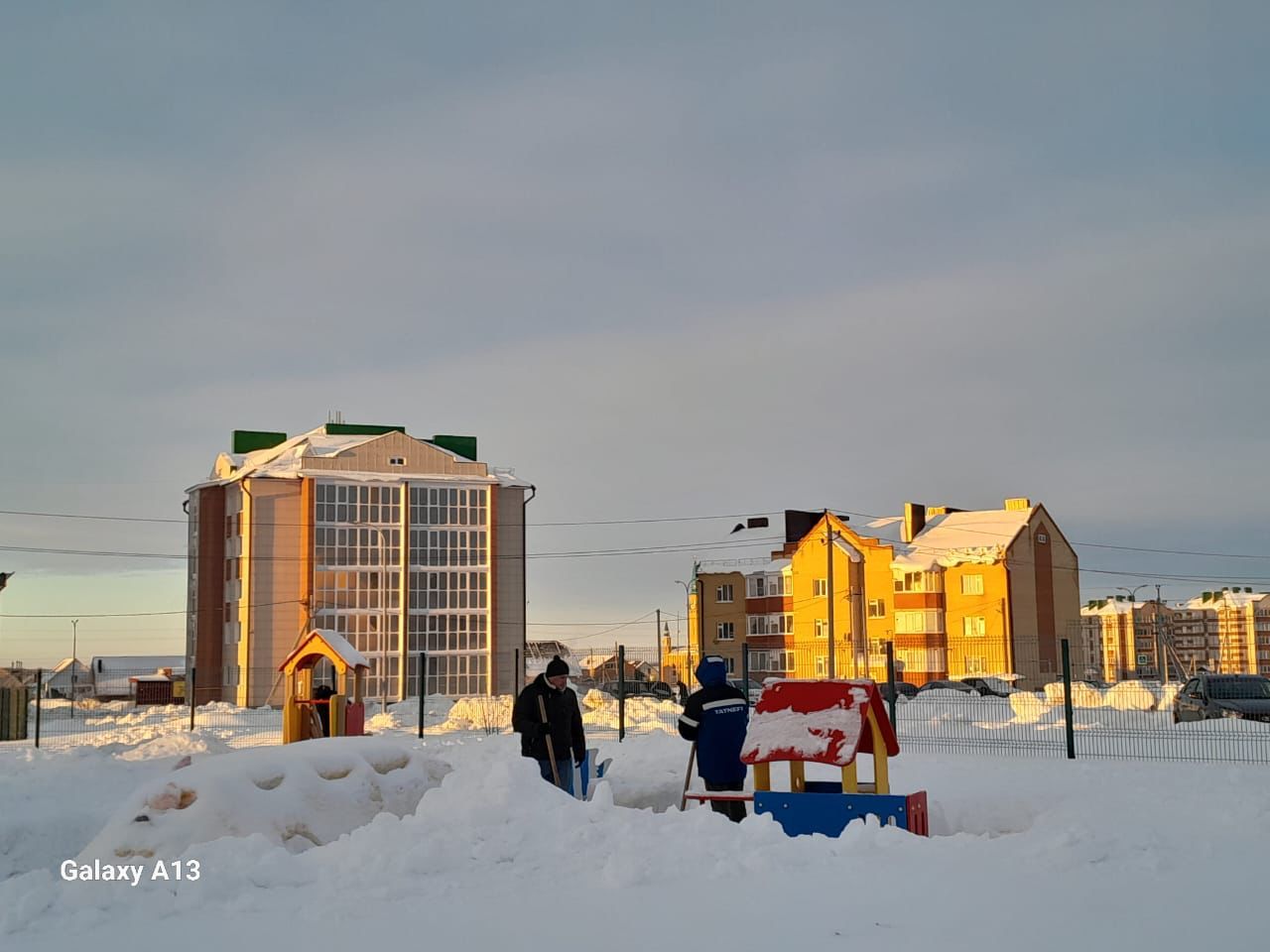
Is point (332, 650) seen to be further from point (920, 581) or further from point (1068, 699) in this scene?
point (920, 581)

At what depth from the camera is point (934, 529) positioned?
75.8m

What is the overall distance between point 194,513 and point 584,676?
27.6 m

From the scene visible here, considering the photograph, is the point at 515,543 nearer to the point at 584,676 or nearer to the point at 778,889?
the point at 584,676

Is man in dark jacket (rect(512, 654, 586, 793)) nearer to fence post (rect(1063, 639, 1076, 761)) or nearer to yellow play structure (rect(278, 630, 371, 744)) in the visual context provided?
fence post (rect(1063, 639, 1076, 761))

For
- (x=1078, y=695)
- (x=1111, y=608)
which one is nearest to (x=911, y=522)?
(x=1078, y=695)

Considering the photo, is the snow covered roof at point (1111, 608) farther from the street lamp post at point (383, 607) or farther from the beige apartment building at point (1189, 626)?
the street lamp post at point (383, 607)

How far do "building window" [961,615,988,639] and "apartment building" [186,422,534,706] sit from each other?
26.2 m

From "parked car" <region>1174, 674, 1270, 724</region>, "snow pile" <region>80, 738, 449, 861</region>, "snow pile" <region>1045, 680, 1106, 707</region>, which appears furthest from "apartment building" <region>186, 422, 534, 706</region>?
"snow pile" <region>80, 738, 449, 861</region>

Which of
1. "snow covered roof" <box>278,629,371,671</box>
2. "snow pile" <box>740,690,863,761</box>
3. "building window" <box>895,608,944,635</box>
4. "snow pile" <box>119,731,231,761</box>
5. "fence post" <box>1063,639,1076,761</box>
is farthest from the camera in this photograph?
"building window" <box>895,608,944,635</box>

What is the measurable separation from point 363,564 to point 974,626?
34.1m

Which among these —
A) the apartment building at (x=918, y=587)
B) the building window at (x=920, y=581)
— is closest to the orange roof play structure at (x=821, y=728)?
the apartment building at (x=918, y=587)

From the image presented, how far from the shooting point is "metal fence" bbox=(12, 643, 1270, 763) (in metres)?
20.0

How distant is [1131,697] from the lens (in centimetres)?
3256

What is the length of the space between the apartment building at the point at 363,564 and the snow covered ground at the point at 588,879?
145ft
